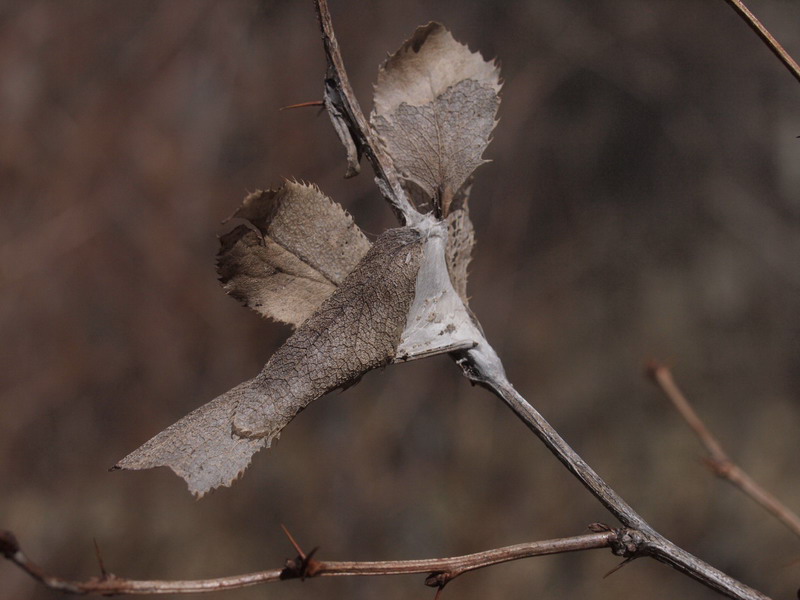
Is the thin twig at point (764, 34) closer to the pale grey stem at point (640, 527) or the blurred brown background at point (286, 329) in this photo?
the pale grey stem at point (640, 527)

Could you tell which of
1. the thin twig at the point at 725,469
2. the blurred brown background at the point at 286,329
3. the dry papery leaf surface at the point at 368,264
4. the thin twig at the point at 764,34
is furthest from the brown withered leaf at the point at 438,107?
the blurred brown background at the point at 286,329

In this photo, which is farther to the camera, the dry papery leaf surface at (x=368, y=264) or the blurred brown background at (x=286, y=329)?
the blurred brown background at (x=286, y=329)

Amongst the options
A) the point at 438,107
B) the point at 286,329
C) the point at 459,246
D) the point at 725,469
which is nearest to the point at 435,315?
the point at 459,246

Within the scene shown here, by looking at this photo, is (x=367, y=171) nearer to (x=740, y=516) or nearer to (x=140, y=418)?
(x=140, y=418)

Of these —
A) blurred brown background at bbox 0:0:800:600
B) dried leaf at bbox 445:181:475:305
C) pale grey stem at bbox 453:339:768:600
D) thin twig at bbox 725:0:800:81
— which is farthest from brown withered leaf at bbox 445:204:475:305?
blurred brown background at bbox 0:0:800:600

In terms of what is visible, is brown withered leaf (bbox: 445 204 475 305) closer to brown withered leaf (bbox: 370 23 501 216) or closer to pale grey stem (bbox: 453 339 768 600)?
brown withered leaf (bbox: 370 23 501 216)
